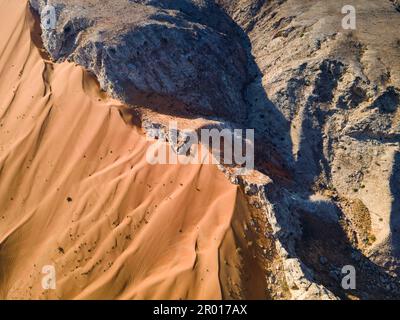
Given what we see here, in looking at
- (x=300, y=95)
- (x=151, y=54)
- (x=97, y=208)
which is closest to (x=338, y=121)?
(x=300, y=95)

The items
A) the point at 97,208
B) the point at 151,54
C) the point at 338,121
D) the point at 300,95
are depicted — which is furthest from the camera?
the point at 300,95

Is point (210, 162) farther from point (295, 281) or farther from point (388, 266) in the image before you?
point (388, 266)

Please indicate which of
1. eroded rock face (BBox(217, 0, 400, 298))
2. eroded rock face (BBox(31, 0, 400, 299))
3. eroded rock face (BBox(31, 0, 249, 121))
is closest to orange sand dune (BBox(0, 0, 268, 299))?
eroded rock face (BBox(31, 0, 249, 121))

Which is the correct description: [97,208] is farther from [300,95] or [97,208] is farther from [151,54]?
[300,95]

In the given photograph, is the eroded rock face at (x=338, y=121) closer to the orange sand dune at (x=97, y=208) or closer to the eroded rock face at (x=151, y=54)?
the eroded rock face at (x=151, y=54)

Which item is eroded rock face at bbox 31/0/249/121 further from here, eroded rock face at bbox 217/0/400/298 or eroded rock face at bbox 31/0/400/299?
eroded rock face at bbox 217/0/400/298

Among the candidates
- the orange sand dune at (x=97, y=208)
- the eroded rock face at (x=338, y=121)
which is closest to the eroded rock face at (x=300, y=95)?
the eroded rock face at (x=338, y=121)

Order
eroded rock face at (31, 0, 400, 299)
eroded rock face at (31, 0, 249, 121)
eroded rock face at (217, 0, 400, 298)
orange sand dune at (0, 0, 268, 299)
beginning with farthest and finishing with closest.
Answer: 1. eroded rock face at (31, 0, 249, 121)
2. eroded rock face at (217, 0, 400, 298)
3. eroded rock face at (31, 0, 400, 299)
4. orange sand dune at (0, 0, 268, 299)
